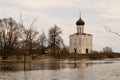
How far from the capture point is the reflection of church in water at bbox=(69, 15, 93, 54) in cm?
13700

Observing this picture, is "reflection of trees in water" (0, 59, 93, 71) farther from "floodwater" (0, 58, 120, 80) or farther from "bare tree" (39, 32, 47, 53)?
"bare tree" (39, 32, 47, 53)

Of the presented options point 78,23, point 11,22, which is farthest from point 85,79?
point 78,23

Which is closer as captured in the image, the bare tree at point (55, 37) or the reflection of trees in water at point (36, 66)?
the reflection of trees in water at point (36, 66)

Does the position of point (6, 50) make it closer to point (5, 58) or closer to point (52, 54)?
point (5, 58)

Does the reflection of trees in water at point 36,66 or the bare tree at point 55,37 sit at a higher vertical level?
the bare tree at point 55,37

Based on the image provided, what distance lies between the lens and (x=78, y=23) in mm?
136750

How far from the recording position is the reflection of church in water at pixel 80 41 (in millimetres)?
137000

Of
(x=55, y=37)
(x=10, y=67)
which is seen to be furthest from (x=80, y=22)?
(x=10, y=67)

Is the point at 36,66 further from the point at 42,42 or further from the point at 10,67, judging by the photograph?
the point at 42,42

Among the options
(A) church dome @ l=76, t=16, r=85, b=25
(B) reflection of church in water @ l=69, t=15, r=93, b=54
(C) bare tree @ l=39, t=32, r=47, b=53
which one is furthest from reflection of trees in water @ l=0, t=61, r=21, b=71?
(A) church dome @ l=76, t=16, r=85, b=25

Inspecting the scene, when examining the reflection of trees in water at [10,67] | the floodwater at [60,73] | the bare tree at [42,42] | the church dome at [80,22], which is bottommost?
the floodwater at [60,73]

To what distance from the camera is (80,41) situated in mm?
138750

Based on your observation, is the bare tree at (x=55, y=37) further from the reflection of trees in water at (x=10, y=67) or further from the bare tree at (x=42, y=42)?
the reflection of trees in water at (x=10, y=67)

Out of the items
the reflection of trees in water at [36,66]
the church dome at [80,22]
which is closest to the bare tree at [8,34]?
the reflection of trees in water at [36,66]
